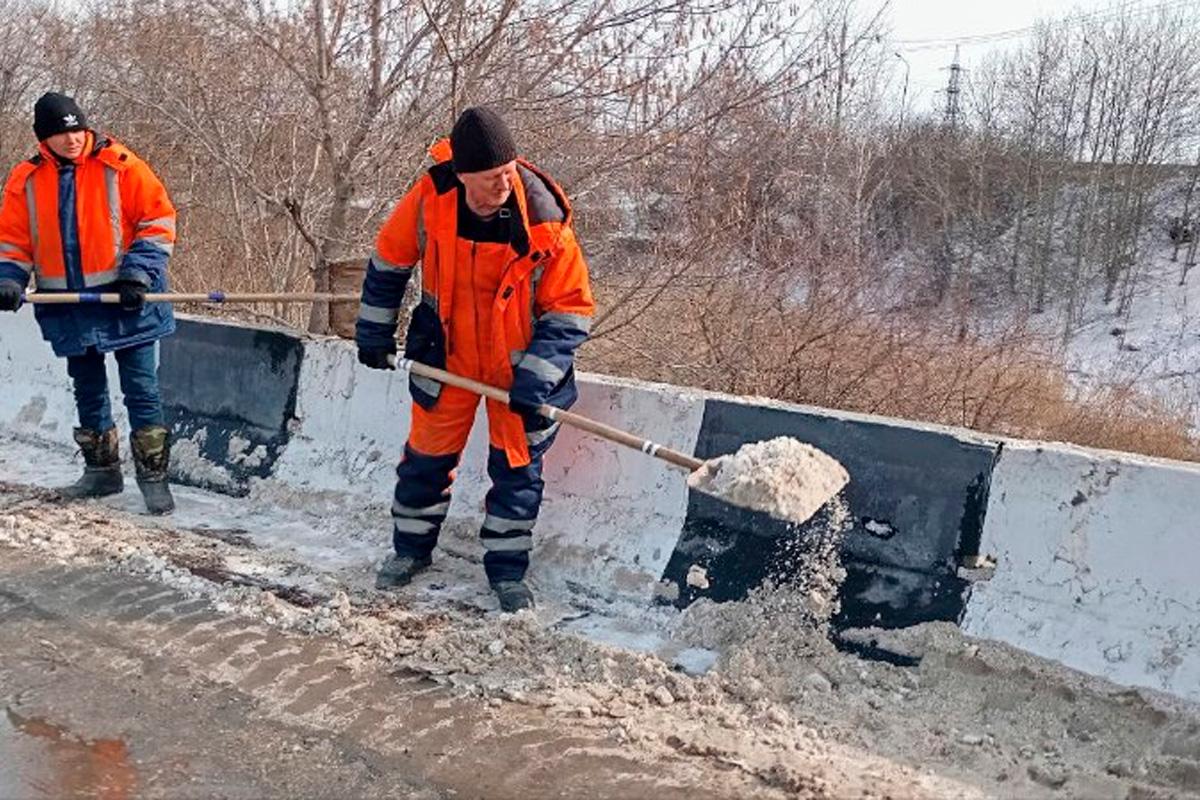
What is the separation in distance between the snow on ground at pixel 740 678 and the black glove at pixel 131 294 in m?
1.08

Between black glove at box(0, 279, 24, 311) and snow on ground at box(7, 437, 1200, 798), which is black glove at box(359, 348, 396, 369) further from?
black glove at box(0, 279, 24, 311)

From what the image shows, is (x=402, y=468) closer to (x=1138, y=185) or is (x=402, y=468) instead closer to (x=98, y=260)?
(x=98, y=260)

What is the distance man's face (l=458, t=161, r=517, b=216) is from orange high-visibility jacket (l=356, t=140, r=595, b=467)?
0.21ft

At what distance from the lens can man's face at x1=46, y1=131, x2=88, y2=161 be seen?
511 centimetres

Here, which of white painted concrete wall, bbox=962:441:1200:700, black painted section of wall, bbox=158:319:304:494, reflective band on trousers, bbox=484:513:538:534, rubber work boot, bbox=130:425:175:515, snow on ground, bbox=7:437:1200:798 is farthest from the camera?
black painted section of wall, bbox=158:319:304:494

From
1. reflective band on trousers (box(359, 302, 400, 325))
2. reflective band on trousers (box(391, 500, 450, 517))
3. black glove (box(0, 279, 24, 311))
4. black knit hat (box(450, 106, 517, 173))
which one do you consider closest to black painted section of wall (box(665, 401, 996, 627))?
reflective band on trousers (box(391, 500, 450, 517))

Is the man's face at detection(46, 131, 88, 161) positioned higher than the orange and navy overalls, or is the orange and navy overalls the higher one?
the man's face at detection(46, 131, 88, 161)

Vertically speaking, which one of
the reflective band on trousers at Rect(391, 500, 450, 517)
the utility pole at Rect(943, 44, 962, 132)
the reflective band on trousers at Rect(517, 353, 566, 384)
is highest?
the utility pole at Rect(943, 44, 962, 132)

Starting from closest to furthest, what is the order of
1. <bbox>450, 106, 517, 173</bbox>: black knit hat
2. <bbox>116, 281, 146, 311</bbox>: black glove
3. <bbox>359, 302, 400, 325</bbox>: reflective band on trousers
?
<bbox>450, 106, 517, 173</bbox>: black knit hat < <bbox>359, 302, 400, 325</bbox>: reflective band on trousers < <bbox>116, 281, 146, 311</bbox>: black glove

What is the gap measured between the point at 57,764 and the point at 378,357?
1.96 m

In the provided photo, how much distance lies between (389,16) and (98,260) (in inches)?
99.8

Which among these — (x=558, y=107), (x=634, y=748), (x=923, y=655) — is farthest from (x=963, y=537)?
(x=558, y=107)

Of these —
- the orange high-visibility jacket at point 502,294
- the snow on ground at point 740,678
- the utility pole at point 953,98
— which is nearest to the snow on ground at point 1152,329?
the utility pole at point 953,98

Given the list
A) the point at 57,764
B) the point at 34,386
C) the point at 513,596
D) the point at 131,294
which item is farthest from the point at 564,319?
the point at 34,386
